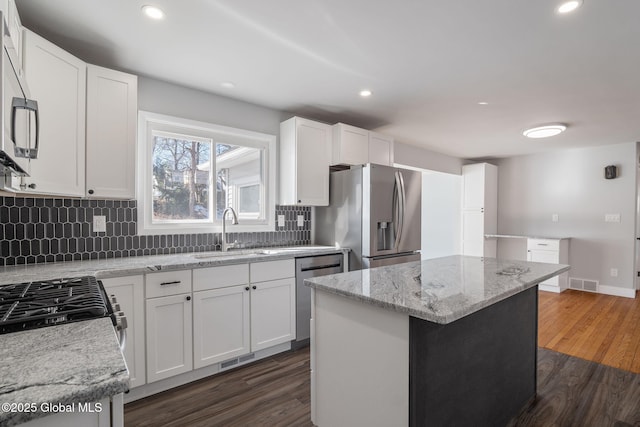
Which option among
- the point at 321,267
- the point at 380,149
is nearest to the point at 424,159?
the point at 380,149

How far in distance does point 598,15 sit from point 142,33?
2.66 metres

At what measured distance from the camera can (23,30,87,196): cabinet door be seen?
175 cm

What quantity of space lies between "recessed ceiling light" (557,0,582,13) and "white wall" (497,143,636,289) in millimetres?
4479

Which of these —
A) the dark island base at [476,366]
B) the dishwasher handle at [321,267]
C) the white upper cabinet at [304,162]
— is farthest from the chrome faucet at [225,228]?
the dark island base at [476,366]

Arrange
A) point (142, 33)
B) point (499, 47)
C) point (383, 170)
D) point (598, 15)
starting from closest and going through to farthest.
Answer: point (598, 15)
point (142, 33)
point (499, 47)
point (383, 170)

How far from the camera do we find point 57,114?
1885 mm

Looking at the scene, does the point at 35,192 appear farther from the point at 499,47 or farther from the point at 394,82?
the point at 499,47

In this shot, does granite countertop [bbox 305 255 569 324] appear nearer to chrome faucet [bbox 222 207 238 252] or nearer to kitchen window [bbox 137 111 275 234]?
chrome faucet [bbox 222 207 238 252]

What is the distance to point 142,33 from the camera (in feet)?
6.55

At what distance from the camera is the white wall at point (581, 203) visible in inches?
191

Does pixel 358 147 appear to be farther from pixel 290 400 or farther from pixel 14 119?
pixel 14 119

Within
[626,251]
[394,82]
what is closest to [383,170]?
[394,82]

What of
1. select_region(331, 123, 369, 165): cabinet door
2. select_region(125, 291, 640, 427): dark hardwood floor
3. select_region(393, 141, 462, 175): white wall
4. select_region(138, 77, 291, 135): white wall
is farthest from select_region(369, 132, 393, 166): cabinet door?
select_region(125, 291, 640, 427): dark hardwood floor

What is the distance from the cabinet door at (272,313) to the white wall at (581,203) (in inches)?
198
